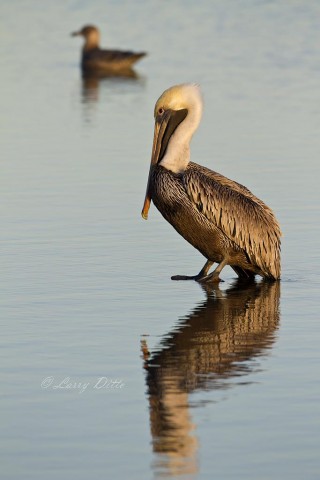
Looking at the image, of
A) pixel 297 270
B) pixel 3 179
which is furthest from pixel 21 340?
pixel 3 179

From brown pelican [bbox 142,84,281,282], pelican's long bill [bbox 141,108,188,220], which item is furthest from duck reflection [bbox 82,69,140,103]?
brown pelican [bbox 142,84,281,282]

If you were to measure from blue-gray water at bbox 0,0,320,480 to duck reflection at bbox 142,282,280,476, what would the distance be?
0.02 m

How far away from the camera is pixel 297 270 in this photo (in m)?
9.98

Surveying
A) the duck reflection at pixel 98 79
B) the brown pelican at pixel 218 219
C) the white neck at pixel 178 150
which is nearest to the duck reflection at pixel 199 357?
the brown pelican at pixel 218 219

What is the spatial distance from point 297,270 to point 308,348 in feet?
7.28

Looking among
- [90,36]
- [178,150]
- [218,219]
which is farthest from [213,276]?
[90,36]

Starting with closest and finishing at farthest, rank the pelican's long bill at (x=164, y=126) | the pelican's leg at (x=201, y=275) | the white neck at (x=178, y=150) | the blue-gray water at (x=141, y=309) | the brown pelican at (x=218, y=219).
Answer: the blue-gray water at (x=141, y=309)
the pelican's leg at (x=201, y=275)
the brown pelican at (x=218, y=219)
the white neck at (x=178, y=150)
the pelican's long bill at (x=164, y=126)

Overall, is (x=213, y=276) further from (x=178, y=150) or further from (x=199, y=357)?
(x=199, y=357)

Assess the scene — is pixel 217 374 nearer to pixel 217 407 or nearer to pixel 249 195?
pixel 217 407

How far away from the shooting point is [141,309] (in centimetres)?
884

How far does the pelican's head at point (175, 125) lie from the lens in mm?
10281

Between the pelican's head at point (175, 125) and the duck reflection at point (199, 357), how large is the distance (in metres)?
1.07

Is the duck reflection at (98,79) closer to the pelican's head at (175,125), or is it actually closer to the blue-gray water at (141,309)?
the blue-gray water at (141,309)

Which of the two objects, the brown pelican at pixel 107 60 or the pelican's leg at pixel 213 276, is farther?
the brown pelican at pixel 107 60
